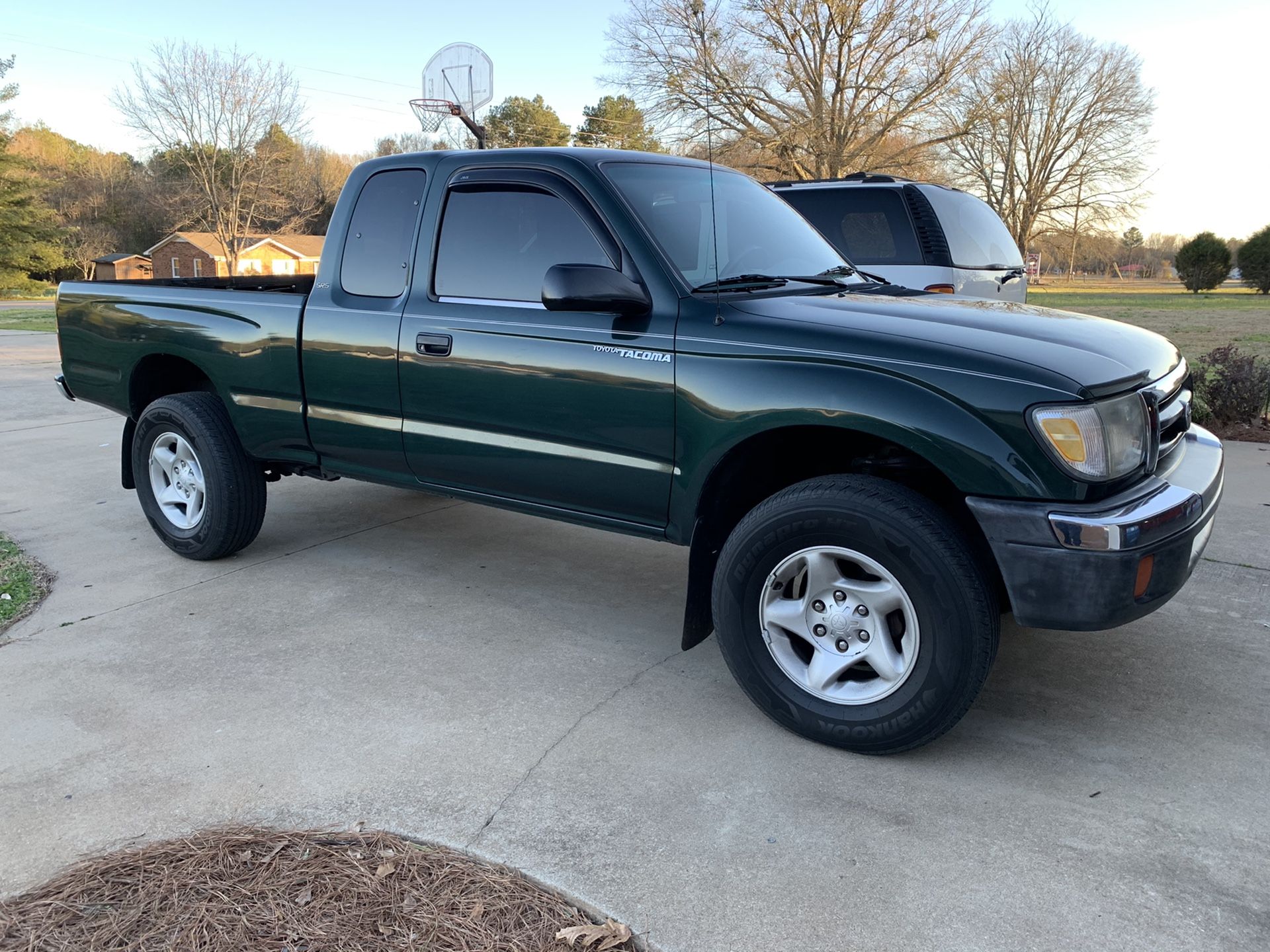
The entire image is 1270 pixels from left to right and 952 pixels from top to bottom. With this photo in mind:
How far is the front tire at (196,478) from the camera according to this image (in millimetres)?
4754

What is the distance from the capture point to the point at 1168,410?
3.27m

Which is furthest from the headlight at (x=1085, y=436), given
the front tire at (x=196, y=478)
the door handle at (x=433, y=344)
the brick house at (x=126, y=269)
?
the brick house at (x=126, y=269)

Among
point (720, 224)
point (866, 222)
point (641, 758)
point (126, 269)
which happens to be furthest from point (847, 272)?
point (126, 269)

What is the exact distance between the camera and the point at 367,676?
12.0ft

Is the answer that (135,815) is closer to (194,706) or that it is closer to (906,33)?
(194,706)

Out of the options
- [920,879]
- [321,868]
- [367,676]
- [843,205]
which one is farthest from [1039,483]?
[843,205]

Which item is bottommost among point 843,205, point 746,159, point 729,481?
point 729,481

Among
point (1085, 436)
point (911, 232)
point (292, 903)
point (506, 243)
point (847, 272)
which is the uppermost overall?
point (911, 232)

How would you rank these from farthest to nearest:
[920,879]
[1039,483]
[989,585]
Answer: [989,585] → [1039,483] → [920,879]

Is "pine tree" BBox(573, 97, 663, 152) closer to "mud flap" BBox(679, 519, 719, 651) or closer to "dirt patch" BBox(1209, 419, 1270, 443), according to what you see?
"dirt patch" BBox(1209, 419, 1270, 443)

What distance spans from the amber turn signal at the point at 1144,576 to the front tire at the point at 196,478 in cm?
398

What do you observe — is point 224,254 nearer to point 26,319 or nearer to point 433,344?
point 26,319

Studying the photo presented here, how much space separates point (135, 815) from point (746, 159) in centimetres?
2964

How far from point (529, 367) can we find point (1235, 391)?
7165 millimetres
